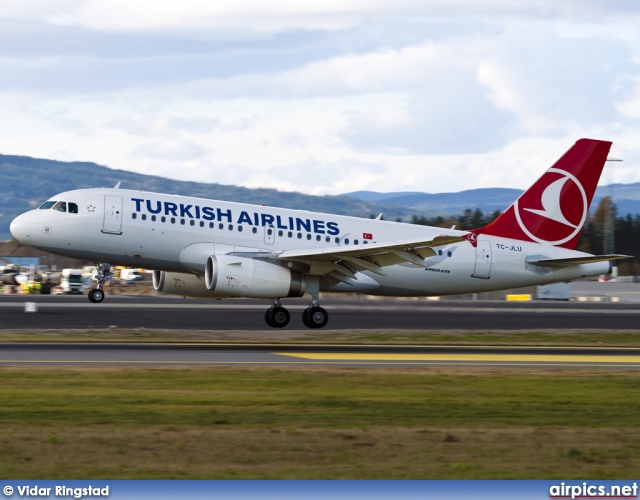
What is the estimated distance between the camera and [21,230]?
3250cm

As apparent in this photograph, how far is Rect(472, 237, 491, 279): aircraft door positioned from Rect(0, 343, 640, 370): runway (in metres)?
6.35

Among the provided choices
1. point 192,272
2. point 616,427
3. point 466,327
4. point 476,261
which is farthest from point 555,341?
point 616,427

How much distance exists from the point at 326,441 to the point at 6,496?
497cm

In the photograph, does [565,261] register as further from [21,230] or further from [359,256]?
[21,230]

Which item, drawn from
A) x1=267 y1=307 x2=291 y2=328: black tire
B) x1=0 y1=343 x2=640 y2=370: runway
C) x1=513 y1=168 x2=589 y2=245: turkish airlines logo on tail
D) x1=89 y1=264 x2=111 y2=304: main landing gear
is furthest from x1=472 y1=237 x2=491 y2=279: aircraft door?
x1=89 y1=264 x2=111 y2=304: main landing gear

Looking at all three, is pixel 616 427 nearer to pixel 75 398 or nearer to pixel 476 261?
pixel 75 398

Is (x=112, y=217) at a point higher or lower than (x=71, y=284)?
higher

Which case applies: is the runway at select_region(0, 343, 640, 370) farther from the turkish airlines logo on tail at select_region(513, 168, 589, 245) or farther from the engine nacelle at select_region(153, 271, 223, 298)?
the turkish airlines logo on tail at select_region(513, 168, 589, 245)

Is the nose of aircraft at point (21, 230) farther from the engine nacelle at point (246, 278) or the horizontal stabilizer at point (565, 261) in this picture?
the horizontal stabilizer at point (565, 261)

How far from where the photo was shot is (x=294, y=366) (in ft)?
75.1

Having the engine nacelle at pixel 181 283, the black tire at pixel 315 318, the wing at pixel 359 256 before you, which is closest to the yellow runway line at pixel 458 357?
the wing at pixel 359 256

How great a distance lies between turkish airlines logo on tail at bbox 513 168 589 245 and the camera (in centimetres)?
3697

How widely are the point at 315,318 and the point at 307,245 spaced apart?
262cm

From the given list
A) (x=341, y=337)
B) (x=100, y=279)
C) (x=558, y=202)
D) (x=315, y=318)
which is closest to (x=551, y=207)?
(x=558, y=202)
